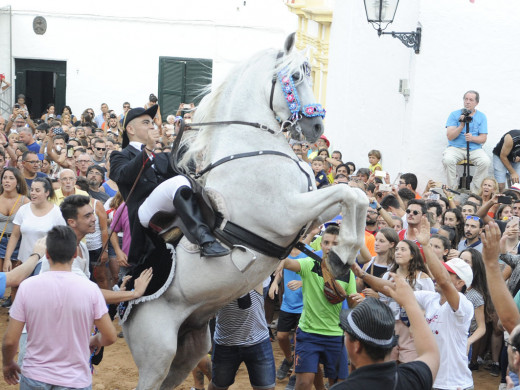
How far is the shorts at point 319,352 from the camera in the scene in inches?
274

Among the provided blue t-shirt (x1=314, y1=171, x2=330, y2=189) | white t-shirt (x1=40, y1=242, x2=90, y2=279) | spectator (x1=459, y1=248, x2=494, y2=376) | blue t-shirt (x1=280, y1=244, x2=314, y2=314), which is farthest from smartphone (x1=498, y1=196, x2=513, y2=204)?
white t-shirt (x1=40, y1=242, x2=90, y2=279)

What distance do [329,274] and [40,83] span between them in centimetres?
2250

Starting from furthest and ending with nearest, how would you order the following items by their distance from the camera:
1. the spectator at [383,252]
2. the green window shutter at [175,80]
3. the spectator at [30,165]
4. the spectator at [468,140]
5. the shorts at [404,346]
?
the green window shutter at [175,80], the spectator at [468,140], the spectator at [30,165], the spectator at [383,252], the shorts at [404,346]

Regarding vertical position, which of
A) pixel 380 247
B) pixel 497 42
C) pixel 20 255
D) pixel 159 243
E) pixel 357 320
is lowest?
pixel 20 255

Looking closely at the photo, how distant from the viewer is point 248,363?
6.68m

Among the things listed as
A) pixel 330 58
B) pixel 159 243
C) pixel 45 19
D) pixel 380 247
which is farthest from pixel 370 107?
pixel 45 19

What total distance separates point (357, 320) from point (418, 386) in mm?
431

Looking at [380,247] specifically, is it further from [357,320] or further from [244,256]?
[357,320]

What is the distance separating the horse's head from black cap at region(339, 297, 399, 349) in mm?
1992

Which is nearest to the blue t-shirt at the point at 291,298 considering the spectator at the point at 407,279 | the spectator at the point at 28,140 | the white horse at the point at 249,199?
the spectator at the point at 407,279

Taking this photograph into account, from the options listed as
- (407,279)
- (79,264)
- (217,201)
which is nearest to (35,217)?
(79,264)

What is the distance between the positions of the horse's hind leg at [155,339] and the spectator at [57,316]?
1.97ft

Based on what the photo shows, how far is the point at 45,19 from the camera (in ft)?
87.3

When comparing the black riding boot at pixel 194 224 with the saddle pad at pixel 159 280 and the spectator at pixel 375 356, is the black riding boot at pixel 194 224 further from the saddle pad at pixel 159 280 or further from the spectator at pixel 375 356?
the spectator at pixel 375 356
